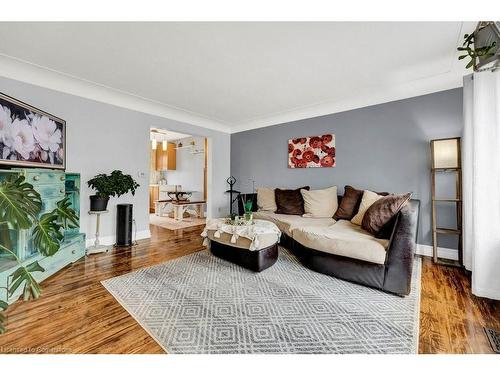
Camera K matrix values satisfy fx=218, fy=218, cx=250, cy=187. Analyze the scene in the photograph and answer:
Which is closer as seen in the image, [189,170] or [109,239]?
[109,239]

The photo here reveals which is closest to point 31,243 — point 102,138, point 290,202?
point 102,138

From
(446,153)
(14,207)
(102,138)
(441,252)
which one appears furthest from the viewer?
(102,138)

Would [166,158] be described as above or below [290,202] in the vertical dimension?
above

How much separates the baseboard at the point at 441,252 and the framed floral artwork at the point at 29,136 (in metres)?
5.02

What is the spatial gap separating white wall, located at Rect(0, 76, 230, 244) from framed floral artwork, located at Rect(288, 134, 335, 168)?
7.50 feet

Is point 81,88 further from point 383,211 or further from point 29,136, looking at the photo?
point 383,211

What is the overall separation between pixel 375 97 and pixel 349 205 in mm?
1749

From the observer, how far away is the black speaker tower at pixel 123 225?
3.42m

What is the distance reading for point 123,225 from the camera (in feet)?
11.3

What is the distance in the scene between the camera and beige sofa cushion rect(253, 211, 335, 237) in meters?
3.08

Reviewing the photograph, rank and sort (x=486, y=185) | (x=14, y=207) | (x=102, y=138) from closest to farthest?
(x=14, y=207), (x=486, y=185), (x=102, y=138)

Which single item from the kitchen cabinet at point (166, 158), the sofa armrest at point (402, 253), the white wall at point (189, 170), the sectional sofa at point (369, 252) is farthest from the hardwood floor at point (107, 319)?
the kitchen cabinet at point (166, 158)

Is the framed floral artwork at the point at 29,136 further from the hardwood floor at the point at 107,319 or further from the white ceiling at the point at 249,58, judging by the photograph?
the hardwood floor at the point at 107,319

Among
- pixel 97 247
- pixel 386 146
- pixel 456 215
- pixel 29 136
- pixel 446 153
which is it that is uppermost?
pixel 386 146
